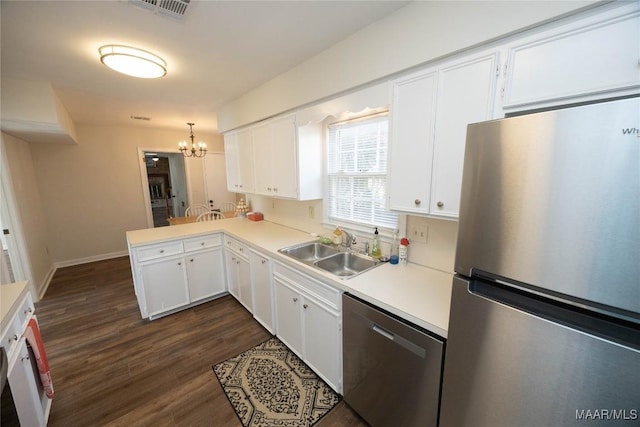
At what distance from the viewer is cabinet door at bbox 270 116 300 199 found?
92.5 inches

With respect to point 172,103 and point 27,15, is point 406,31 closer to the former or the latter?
point 27,15

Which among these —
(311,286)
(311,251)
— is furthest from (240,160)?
(311,286)

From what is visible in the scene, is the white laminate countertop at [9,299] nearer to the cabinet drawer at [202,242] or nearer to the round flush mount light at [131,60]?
the cabinet drawer at [202,242]

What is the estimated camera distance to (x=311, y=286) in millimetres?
1749

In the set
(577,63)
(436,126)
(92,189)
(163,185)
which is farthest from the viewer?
(163,185)

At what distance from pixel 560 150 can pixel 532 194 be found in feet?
0.43

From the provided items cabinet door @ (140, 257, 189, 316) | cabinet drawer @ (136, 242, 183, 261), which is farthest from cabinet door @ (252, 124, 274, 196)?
cabinet door @ (140, 257, 189, 316)

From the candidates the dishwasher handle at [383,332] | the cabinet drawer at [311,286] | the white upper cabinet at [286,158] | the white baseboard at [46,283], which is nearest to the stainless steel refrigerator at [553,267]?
the dishwasher handle at [383,332]

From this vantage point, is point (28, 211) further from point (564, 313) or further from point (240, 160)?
point (564, 313)

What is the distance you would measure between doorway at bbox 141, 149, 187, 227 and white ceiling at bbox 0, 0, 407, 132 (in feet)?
9.00

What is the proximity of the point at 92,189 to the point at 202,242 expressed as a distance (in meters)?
3.28

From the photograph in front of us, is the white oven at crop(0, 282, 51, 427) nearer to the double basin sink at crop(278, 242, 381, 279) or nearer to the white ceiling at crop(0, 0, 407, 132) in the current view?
the double basin sink at crop(278, 242, 381, 279)

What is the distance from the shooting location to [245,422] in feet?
5.16

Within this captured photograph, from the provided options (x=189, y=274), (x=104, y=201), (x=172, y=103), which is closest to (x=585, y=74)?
(x=189, y=274)
